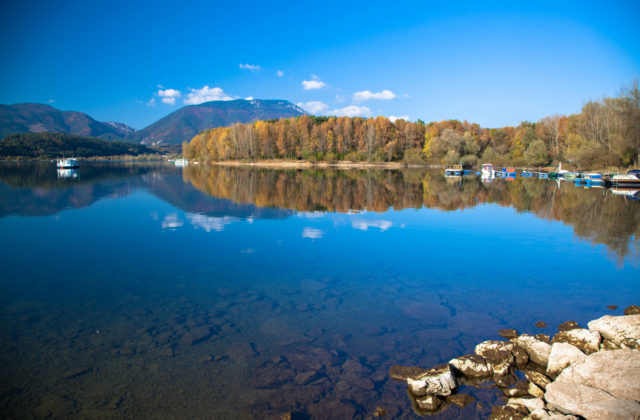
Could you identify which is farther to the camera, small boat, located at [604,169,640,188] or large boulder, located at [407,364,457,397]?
small boat, located at [604,169,640,188]

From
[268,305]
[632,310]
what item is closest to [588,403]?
[632,310]

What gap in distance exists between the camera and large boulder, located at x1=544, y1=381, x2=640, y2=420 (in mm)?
3660

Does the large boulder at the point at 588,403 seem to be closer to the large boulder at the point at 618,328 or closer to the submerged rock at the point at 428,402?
the submerged rock at the point at 428,402

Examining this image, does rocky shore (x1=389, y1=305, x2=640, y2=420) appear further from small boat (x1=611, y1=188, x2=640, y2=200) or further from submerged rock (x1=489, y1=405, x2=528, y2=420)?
small boat (x1=611, y1=188, x2=640, y2=200)

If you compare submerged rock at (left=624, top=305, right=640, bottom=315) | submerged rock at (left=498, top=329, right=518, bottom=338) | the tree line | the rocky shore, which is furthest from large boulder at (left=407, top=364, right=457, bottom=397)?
the tree line

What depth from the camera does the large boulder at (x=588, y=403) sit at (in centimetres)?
366

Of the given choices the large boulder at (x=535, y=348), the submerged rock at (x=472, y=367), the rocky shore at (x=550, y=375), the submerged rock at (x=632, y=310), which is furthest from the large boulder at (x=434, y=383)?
the submerged rock at (x=632, y=310)

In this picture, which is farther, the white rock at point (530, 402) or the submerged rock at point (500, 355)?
the submerged rock at point (500, 355)

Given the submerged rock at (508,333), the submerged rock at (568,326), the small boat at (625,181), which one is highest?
the small boat at (625,181)

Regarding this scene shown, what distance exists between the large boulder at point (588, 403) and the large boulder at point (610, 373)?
0.24m

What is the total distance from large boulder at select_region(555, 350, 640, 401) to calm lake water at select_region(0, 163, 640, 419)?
1126mm

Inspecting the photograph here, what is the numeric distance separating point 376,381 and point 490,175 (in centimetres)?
5996

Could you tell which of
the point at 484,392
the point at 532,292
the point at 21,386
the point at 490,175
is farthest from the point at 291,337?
the point at 490,175

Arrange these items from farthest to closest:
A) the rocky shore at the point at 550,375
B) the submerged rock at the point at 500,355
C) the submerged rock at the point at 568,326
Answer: the submerged rock at the point at 568,326 → the submerged rock at the point at 500,355 → the rocky shore at the point at 550,375
